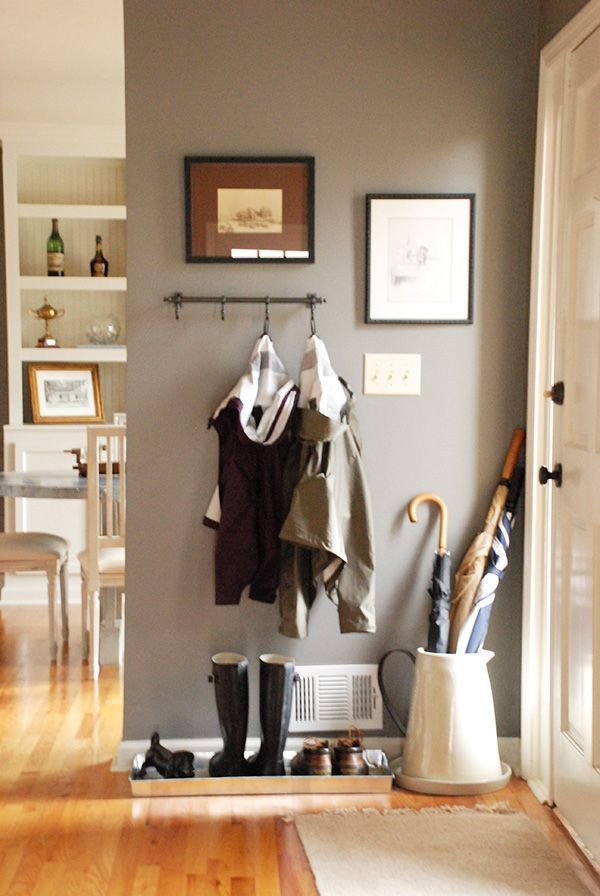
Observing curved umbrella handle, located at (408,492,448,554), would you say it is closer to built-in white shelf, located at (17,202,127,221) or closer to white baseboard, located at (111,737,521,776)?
white baseboard, located at (111,737,521,776)

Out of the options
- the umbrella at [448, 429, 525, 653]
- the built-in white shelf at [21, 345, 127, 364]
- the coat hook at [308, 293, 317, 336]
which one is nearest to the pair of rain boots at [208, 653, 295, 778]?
the umbrella at [448, 429, 525, 653]

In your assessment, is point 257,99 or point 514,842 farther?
point 257,99

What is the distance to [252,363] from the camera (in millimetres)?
3318

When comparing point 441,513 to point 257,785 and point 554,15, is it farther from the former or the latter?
point 554,15

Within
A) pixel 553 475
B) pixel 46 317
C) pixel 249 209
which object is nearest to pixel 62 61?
pixel 46 317

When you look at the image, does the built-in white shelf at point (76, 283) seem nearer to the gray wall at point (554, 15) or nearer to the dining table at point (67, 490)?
the dining table at point (67, 490)

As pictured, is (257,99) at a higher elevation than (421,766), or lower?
higher

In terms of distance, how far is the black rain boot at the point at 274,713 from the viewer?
323 cm

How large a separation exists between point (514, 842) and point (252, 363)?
152 centimetres

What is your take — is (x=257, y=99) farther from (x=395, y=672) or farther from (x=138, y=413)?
(x=395, y=672)

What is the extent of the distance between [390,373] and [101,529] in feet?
5.42

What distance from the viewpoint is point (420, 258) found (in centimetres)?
341

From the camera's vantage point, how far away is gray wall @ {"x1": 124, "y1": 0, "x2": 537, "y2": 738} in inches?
132

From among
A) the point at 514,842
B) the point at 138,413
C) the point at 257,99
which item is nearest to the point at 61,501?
the point at 138,413
